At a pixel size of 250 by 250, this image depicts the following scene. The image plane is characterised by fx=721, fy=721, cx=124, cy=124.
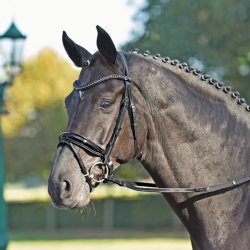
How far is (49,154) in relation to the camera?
39438 millimetres

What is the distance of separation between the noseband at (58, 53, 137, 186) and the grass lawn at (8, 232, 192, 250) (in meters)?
18.6

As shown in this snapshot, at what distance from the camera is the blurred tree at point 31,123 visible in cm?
3922

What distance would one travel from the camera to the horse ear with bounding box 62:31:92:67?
4.38 metres

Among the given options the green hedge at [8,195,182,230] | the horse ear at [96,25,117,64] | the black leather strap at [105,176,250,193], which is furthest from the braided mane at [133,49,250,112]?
the green hedge at [8,195,182,230]

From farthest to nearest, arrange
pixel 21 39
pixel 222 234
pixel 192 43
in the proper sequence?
1. pixel 192 43
2. pixel 21 39
3. pixel 222 234

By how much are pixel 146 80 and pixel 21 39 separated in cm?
716

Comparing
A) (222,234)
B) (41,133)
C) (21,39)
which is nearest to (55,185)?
(222,234)

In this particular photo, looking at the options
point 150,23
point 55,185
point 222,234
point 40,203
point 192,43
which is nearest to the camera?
point 55,185

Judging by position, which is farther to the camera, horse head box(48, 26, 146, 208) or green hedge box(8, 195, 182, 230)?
green hedge box(8, 195, 182, 230)

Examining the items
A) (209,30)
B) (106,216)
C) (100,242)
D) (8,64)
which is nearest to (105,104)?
(8,64)

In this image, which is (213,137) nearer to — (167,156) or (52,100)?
(167,156)

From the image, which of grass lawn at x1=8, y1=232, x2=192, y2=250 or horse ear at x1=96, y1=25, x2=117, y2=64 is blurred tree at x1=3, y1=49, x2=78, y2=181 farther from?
horse ear at x1=96, y1=25, x2=117, y2=64

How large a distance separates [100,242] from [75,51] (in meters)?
22.3

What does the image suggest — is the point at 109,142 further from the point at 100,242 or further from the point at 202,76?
the point at 100,242
